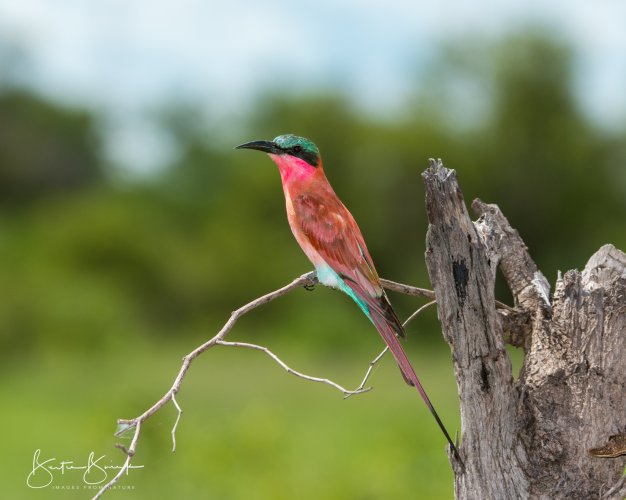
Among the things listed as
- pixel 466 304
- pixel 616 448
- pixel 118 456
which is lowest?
pixel 616 448

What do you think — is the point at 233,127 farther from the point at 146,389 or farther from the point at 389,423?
the point at 389,423

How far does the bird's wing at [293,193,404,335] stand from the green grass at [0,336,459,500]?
9.17 feet

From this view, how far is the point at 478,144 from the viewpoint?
11648mm

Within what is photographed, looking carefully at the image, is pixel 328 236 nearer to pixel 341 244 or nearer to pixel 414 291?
pixel 341 244

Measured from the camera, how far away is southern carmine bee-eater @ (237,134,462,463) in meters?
2.52

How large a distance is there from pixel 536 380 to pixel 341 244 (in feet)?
2.28

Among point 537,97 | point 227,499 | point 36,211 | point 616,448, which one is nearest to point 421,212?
point 537,97

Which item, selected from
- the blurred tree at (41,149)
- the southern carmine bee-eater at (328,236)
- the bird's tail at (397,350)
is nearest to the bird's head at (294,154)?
the southern carmine bee-eater at (328,236)

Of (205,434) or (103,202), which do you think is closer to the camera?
(205,434)

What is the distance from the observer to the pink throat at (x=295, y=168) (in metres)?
3.02

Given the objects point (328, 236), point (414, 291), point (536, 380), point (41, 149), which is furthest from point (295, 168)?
point (41, 149)

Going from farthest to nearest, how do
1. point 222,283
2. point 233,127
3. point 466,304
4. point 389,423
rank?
point 233,127 < point 222,283 < point 389,423 < point 466,304

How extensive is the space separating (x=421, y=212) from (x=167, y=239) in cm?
389

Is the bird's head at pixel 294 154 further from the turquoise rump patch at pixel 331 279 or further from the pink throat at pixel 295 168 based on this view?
the turquoise rump patch at pixel 331 279
